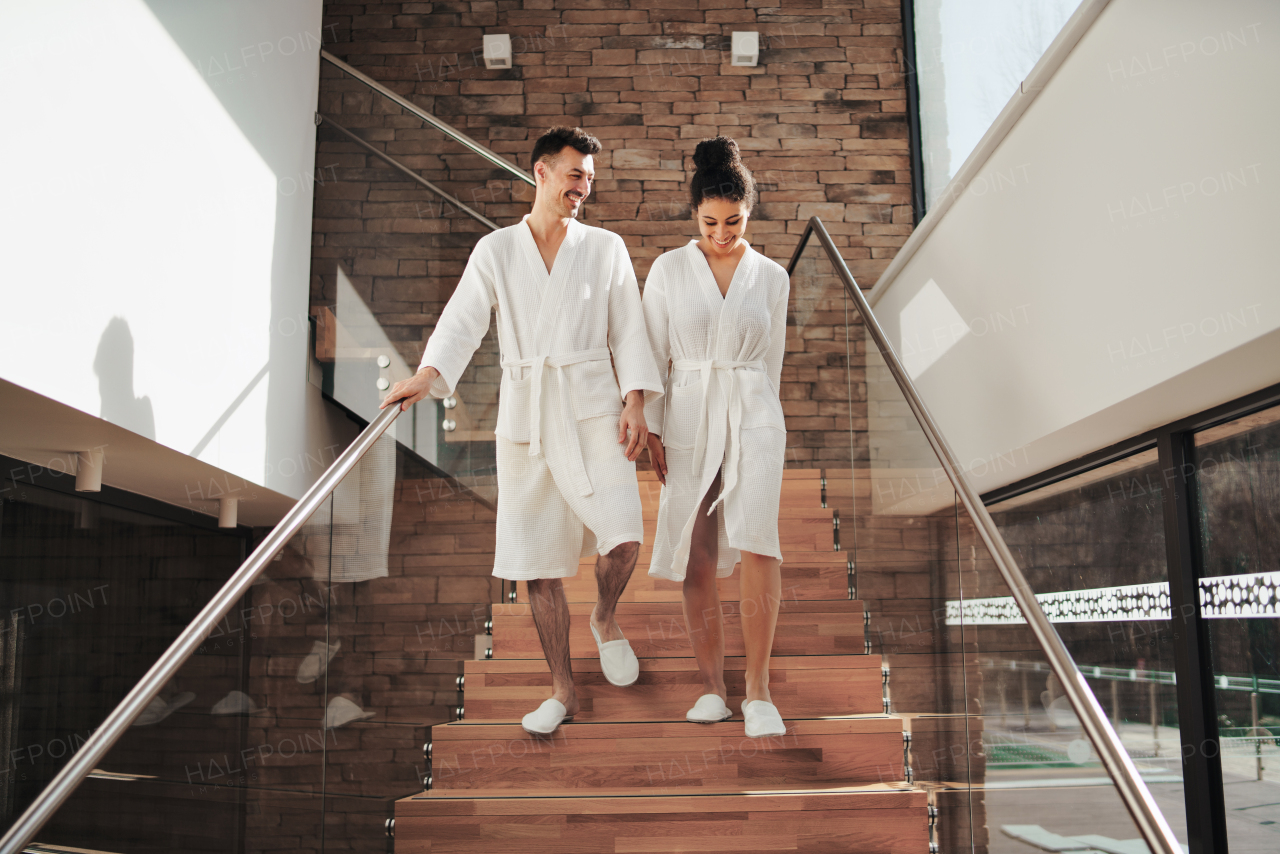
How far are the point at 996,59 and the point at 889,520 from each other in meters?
2.29

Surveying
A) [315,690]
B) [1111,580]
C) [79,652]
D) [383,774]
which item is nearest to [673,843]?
[383,774]

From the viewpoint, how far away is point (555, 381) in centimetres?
262

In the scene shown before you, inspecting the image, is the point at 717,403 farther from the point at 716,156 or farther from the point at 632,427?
the point at 716,156

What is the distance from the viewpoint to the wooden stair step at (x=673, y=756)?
254cm

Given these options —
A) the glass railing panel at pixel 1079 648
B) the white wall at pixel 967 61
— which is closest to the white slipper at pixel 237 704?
the glass railing panel at pixel 1079 648

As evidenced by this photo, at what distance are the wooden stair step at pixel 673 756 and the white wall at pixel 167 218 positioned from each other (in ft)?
4.47

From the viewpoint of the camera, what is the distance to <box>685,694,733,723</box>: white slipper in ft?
8.45

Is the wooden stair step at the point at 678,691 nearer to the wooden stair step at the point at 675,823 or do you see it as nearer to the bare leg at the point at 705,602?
the bare leg at the point at 705,602

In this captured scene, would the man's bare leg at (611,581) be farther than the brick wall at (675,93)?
No

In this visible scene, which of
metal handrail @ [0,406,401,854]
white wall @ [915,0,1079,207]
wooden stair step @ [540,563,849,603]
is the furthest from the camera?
white wall @ [915,0,1079,207]

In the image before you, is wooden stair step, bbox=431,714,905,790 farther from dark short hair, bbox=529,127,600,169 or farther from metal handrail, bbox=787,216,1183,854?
dark short hair, bbox=529,127,600,169

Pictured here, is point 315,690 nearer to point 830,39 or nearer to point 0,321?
point 0,321

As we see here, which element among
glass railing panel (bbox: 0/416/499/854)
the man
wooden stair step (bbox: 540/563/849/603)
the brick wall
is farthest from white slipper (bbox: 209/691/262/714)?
the brick wall

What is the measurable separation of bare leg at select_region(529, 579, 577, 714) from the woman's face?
1037mm
